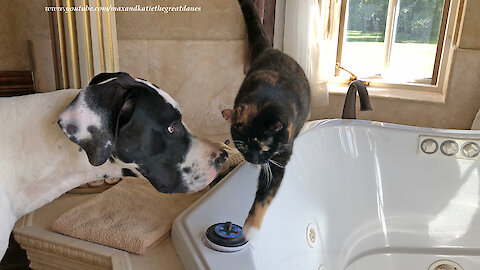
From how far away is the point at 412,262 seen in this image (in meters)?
1.51

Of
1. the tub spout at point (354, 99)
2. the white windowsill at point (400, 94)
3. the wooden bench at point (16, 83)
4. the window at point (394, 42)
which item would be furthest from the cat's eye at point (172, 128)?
the window at point (394, 42)

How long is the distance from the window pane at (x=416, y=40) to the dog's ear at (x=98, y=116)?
6.65ft

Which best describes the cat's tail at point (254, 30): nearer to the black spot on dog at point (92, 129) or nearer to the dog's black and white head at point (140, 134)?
the dog's black and white head at point (140, 134)

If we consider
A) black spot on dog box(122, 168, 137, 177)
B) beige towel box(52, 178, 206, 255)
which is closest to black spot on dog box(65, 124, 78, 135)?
black spot on dog box(122, 168, 137, 177)

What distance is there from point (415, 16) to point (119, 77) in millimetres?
2007

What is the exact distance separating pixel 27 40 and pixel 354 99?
1440 mm

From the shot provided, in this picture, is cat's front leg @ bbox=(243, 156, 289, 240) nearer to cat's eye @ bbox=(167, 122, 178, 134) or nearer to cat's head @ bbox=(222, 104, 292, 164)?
cat's head @ bbox=(222, 104, 292, 164)

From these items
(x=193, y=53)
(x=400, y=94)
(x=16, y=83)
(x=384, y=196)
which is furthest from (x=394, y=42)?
(x=16, y=83)

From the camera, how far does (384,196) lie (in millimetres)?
1624

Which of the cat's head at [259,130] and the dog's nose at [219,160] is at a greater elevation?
the cat's head at [259,130]

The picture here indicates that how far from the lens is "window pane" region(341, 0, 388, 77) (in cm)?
235

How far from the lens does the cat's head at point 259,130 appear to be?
986mm

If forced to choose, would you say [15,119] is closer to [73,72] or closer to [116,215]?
[116,215]

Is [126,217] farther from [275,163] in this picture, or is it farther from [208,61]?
[208,61]
